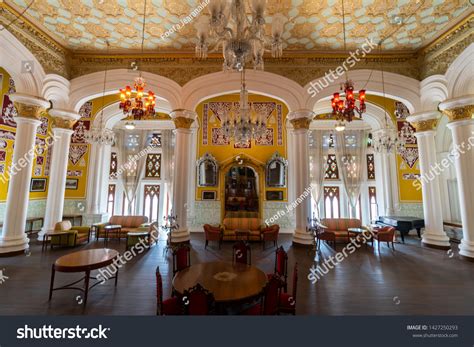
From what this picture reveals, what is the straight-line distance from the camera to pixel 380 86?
6875 millimetres

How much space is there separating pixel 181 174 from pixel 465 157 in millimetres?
8035

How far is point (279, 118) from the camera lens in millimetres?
9539

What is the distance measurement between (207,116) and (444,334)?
30.6 feet

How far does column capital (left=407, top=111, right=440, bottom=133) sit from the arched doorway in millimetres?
5880

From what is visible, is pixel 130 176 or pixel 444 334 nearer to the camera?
pixel 444 334

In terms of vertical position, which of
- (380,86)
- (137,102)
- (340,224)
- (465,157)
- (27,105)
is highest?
(380,86)

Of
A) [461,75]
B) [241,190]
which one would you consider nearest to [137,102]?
[241,190]

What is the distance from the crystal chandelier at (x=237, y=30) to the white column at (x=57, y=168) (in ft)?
20.7

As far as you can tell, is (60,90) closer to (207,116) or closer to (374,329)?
(207,116)

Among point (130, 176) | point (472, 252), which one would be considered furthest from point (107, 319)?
point (130, 176)

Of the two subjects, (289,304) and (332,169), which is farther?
(332,169)

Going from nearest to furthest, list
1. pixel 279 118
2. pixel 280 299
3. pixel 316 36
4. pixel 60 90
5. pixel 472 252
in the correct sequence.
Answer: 1. pixel 280 299
2. pixel 472 252
3. pixel 316 36
4. pixel 60 90
5. pixel 279 118

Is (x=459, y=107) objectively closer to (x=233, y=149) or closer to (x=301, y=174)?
(x=301, y=174)

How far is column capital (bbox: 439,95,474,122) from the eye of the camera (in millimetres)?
5525
